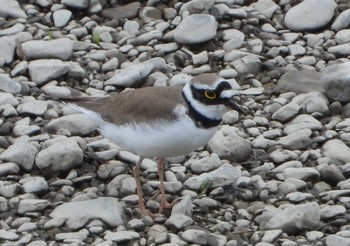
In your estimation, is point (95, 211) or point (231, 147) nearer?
point (95, 211)

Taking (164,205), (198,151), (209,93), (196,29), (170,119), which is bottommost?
(198,151)

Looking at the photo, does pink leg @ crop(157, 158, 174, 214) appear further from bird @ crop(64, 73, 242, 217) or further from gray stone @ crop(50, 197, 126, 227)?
gray stone @ crop(50, 197, 126, 227)

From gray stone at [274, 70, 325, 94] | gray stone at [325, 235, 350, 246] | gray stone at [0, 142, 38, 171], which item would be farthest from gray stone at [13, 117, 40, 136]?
gray stone at [325, 235, 350, 246]

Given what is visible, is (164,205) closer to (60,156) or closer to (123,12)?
(60,156)

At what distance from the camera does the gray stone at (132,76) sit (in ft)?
29.6

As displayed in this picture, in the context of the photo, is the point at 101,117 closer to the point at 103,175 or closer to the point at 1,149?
the point at 103,175

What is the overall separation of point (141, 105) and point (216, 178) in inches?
33.0

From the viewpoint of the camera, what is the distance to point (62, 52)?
9.45 metres

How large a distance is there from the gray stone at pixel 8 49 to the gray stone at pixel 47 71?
0.34 m

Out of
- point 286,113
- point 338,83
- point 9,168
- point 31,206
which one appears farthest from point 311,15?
point 31,206

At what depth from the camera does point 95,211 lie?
697 cm

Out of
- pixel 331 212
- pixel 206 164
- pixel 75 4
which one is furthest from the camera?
pixel 75 4

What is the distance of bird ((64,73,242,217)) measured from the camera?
683 cm

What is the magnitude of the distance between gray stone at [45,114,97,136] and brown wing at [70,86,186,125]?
2.26 ft
